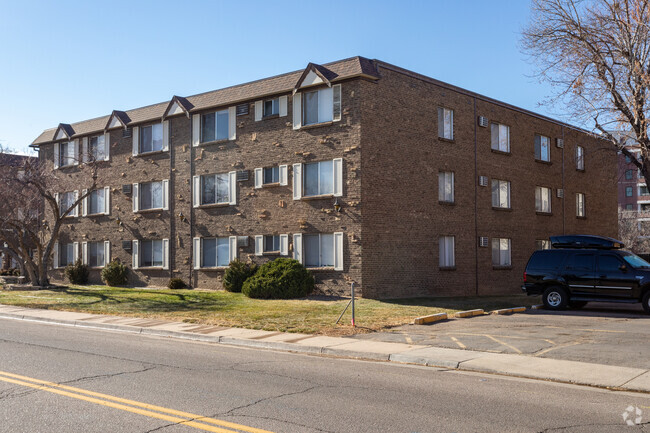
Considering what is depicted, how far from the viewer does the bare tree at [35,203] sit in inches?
1163

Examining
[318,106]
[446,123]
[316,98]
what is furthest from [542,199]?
[316,98]

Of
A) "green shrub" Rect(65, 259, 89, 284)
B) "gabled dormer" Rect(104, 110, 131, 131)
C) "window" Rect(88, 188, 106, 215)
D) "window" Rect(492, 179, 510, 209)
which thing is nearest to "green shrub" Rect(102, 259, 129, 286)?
"green shrub" Rect(65, 259, 89, 284)

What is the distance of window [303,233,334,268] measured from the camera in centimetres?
2541

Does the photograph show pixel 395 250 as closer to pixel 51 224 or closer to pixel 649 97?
pixel 649 97

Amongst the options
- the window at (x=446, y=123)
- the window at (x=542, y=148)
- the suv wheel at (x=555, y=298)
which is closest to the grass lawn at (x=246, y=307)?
the suv wheel at (x=555, y=298)

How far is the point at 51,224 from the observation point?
3825 centimetres

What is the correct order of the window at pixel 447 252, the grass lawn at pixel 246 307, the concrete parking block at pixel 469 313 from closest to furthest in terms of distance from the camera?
the grass lawn at pixel 246 307
the concrete parking block at pixel 469 313
the window at pixel 447 252

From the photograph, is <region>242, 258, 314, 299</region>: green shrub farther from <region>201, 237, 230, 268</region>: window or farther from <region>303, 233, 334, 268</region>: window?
<region>201, 237, 230, 268</region>: window

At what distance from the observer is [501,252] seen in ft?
100

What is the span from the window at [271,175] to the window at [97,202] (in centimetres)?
1182

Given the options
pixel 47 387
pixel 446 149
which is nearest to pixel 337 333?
pixel 47 387

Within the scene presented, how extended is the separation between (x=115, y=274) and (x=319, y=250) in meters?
12.5

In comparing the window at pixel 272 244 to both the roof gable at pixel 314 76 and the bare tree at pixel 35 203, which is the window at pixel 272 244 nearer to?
the roof gable at pixel 314 76

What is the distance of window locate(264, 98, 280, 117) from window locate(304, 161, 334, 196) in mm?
2967
